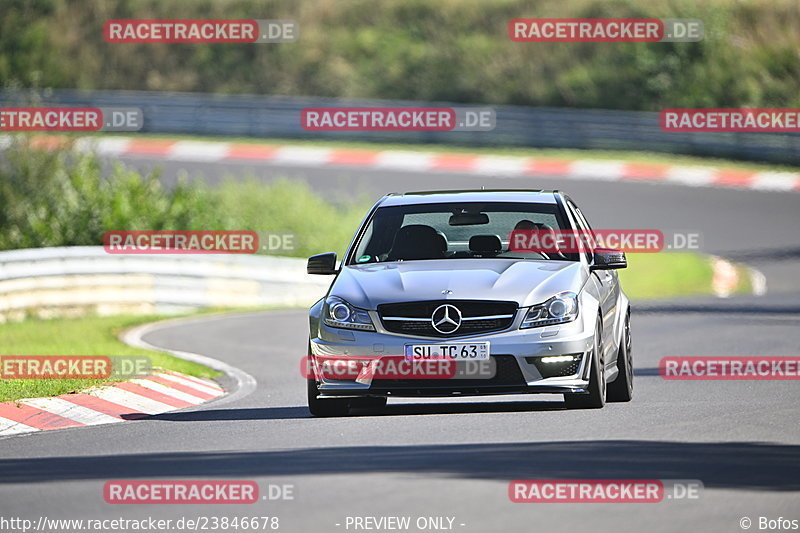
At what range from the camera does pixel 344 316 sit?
11.0 m

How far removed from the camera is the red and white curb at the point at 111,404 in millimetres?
11891

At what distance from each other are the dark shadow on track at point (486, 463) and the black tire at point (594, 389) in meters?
1.49

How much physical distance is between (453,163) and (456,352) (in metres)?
27.2

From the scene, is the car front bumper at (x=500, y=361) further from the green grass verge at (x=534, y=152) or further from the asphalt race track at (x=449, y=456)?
the green grass verge at (x=534, y=152)

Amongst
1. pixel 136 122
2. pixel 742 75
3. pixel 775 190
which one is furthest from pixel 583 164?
pixel 136 122

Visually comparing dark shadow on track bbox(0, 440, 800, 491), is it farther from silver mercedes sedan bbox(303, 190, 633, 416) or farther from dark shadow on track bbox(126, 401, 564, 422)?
dark shadow on track bbox(126, 401, 564, 422)

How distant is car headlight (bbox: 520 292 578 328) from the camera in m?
10.8

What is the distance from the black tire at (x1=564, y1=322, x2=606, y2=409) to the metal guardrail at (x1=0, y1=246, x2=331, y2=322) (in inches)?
427

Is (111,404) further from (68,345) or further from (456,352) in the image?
(68,345)

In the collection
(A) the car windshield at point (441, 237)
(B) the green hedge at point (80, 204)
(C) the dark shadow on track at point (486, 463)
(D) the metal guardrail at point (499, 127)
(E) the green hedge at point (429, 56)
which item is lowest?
(C) the dark shadow on track at point (486, 463)

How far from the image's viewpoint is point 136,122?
138 feet

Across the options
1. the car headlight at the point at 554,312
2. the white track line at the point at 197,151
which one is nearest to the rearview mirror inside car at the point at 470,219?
the car headlight at the point at 554,312

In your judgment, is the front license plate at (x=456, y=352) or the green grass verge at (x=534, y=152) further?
the green grass verge at (x=534, y=152)

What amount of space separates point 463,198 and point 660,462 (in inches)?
160
